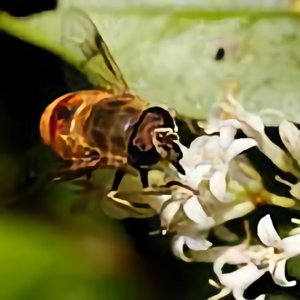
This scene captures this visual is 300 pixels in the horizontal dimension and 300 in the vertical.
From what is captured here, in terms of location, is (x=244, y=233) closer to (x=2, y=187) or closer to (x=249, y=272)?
(x=249, y=272)

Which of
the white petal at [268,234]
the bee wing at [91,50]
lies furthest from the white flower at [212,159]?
the bee wing at [91,50]

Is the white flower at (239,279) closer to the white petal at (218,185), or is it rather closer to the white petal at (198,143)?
the white petal at (218,185)

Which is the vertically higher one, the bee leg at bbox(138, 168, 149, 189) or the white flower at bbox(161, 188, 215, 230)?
the bee leg at bbox(138, 168, 149, 189)

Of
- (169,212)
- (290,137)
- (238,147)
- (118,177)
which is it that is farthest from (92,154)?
(290,137)

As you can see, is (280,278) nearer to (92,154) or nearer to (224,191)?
(224,191)

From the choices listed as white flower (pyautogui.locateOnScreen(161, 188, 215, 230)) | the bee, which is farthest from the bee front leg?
white flower (pyautogui.locateOnScreen(161, 188, 215, 230))

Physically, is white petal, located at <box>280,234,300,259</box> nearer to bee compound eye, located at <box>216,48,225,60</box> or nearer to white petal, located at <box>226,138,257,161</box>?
white petal, located at <box>226,138,257,161</box>

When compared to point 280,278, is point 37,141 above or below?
above
